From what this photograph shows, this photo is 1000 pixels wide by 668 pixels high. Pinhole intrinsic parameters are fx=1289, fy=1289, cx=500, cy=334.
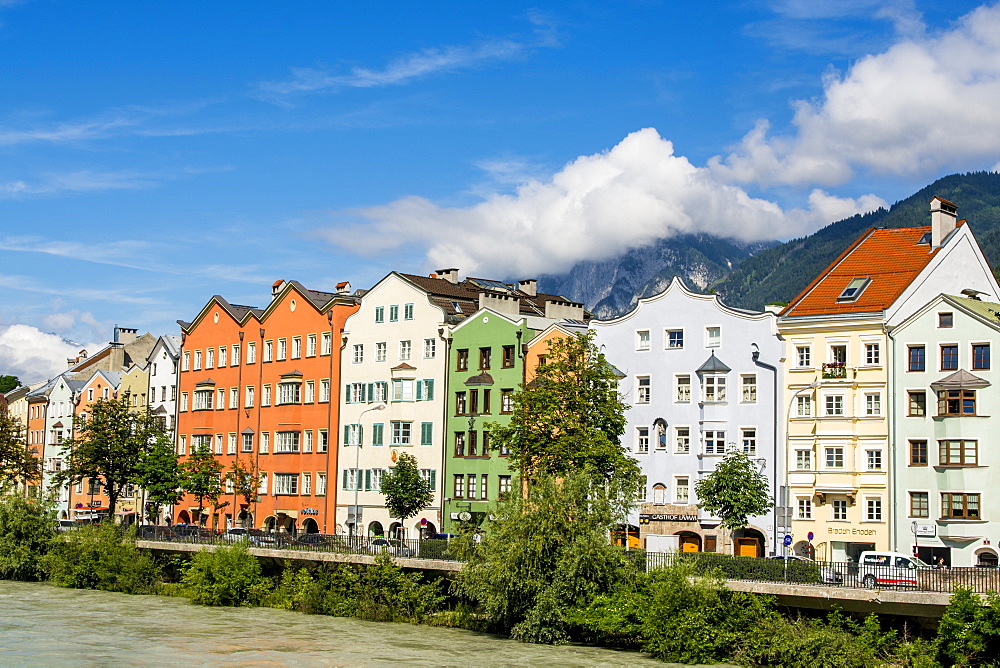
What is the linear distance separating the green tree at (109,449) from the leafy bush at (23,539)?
19.3m

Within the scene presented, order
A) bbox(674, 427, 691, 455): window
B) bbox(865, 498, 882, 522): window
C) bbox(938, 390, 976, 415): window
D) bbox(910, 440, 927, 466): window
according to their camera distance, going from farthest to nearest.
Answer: bbox(674, 427, 691, 455): window → bbox(865, 498, 882, 522): window → bbox(910, 440, 927, 466): window → bbox(938, 390, 976, 415): window

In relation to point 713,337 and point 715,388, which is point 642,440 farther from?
point 713,337

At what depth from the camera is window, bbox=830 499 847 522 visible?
68062 millimetres

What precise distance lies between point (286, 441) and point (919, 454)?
49536 millimetres

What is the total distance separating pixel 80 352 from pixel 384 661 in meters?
116

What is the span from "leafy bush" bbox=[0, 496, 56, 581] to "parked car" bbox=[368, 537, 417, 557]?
24337 millimetres

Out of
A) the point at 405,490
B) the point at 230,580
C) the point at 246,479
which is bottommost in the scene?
the point at 230,580

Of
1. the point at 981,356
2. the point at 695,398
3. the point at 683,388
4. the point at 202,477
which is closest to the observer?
the point at 981,356

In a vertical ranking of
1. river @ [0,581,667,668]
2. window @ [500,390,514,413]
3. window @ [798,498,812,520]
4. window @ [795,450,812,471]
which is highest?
window @ [500,390,514,413]

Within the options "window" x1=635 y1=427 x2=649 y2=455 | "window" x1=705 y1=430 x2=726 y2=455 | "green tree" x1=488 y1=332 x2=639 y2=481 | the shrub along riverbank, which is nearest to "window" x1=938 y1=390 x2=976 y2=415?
"window" x1=705 y1=430 x2=726 y2=455

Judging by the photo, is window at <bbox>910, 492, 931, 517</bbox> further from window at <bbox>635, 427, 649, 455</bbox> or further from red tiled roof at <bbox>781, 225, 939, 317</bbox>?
window at <bbox>635, 427, 649, 455</bbox>

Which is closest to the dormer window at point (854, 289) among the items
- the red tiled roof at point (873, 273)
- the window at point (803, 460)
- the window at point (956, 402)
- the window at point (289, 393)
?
the red tiled roof at point (873, 273)

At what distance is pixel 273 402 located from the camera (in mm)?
100500

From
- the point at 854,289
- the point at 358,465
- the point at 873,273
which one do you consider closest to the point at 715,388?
the point at 854,289
